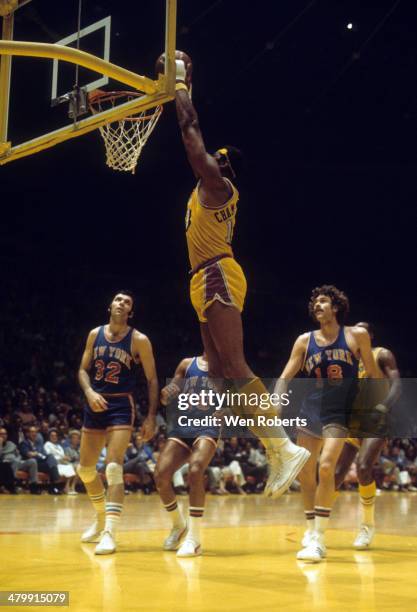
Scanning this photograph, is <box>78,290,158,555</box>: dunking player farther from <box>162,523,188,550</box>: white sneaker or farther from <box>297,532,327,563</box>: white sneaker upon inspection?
<box>297,532,327,563</box>: white sneaker

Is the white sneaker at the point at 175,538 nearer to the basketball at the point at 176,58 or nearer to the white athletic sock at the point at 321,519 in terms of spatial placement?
the white athletic sock at the point at 321,519

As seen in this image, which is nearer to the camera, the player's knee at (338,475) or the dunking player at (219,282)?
the dunking player at (219,282)

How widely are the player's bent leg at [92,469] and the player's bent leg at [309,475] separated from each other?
6.09ft

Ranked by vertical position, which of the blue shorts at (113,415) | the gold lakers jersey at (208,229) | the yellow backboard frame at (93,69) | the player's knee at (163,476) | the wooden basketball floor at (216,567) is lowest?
the wooden basketball floor at (216,567)

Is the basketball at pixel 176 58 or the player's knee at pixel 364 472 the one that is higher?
the basketball at pixel 176 58

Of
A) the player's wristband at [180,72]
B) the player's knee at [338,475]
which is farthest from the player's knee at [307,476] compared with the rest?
the player's wristband at [180,72]

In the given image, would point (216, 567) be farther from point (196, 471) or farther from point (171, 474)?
point (171, 474)

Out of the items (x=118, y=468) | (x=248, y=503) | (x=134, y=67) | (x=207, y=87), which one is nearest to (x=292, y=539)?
(x=118, y=468)

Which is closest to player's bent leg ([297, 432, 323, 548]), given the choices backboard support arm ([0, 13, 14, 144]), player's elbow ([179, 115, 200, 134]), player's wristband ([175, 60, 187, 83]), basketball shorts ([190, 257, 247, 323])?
basketball shorts ([190, 257, 247, 323])

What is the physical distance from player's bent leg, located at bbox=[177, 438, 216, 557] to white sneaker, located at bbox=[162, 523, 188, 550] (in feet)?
1.09

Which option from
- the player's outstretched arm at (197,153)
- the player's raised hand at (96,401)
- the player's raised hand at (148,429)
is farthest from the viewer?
the player's raised hand at (148,429)

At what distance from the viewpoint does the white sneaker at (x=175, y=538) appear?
6.83m

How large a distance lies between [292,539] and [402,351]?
55.4 ft

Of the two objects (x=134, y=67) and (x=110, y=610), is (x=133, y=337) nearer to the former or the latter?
(x=110, y=610)
